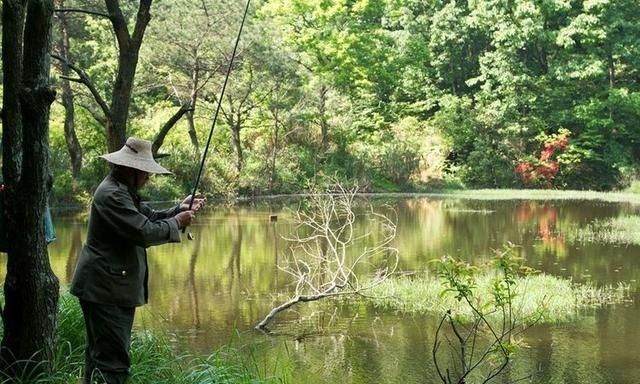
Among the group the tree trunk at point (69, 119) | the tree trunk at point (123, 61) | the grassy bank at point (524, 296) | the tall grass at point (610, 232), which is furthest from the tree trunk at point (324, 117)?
the tree trunk at point (123, 61)

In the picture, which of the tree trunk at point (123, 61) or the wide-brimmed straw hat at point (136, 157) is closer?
the wide-brimmed straw hat at point (136, 157)

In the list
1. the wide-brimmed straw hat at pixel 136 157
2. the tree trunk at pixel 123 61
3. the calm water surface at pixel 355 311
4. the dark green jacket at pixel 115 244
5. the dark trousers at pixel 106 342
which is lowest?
the calm water surface at pixel 355 311

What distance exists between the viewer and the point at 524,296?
9766mm

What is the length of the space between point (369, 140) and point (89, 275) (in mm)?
29566

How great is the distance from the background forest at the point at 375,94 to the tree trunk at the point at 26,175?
18984mm

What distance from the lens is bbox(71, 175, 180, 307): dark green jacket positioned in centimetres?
369

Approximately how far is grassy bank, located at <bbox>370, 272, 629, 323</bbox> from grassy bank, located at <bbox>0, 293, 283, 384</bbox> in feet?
14.2

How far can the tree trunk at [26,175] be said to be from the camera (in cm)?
373

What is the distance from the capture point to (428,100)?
36.0m

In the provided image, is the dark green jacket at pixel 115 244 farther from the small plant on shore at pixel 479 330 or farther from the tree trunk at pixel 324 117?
the tree trunk at pixel 324 117

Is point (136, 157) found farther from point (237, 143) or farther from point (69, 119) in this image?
point (237, 143)

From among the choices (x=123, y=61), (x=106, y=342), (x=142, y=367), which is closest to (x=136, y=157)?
(x=106, y=342)

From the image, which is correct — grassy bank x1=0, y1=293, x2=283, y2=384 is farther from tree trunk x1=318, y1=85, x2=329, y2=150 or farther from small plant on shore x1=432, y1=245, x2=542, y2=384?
tree trunk x1=318, y1=85, x2=329, y2=150

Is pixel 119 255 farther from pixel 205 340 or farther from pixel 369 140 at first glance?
pixel 369 140
